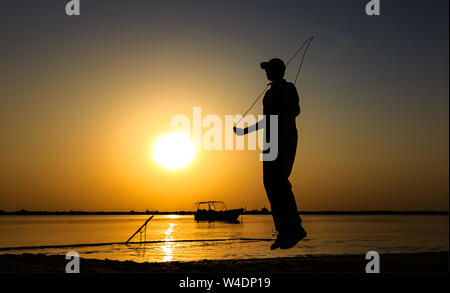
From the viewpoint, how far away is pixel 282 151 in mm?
5852

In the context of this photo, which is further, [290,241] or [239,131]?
[239,131]

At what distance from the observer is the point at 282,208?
A: 6.04m

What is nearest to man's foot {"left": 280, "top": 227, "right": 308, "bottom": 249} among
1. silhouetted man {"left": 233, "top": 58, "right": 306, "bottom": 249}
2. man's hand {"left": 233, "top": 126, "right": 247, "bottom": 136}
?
silhouetted man {"left": 233, "top": 58, "right": 306, "bottom": 249}

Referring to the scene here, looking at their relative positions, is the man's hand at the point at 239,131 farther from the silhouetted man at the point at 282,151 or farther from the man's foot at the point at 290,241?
the man's foot at the point at 290,241

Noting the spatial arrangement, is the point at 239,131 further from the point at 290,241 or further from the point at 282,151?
the point at 290,241

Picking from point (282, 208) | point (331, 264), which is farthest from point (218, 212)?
point (282, 208)

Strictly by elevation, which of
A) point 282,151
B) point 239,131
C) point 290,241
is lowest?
point 290,241

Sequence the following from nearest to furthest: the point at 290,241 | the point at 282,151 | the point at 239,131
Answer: the point at 282,151 < the point at 290,241 < the point at 239,131

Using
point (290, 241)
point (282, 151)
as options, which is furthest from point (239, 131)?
point (290, 241)

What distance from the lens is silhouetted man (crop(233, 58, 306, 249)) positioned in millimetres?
5855

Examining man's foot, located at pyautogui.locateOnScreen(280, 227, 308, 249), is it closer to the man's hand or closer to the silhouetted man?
Answer: the silhouetted man
